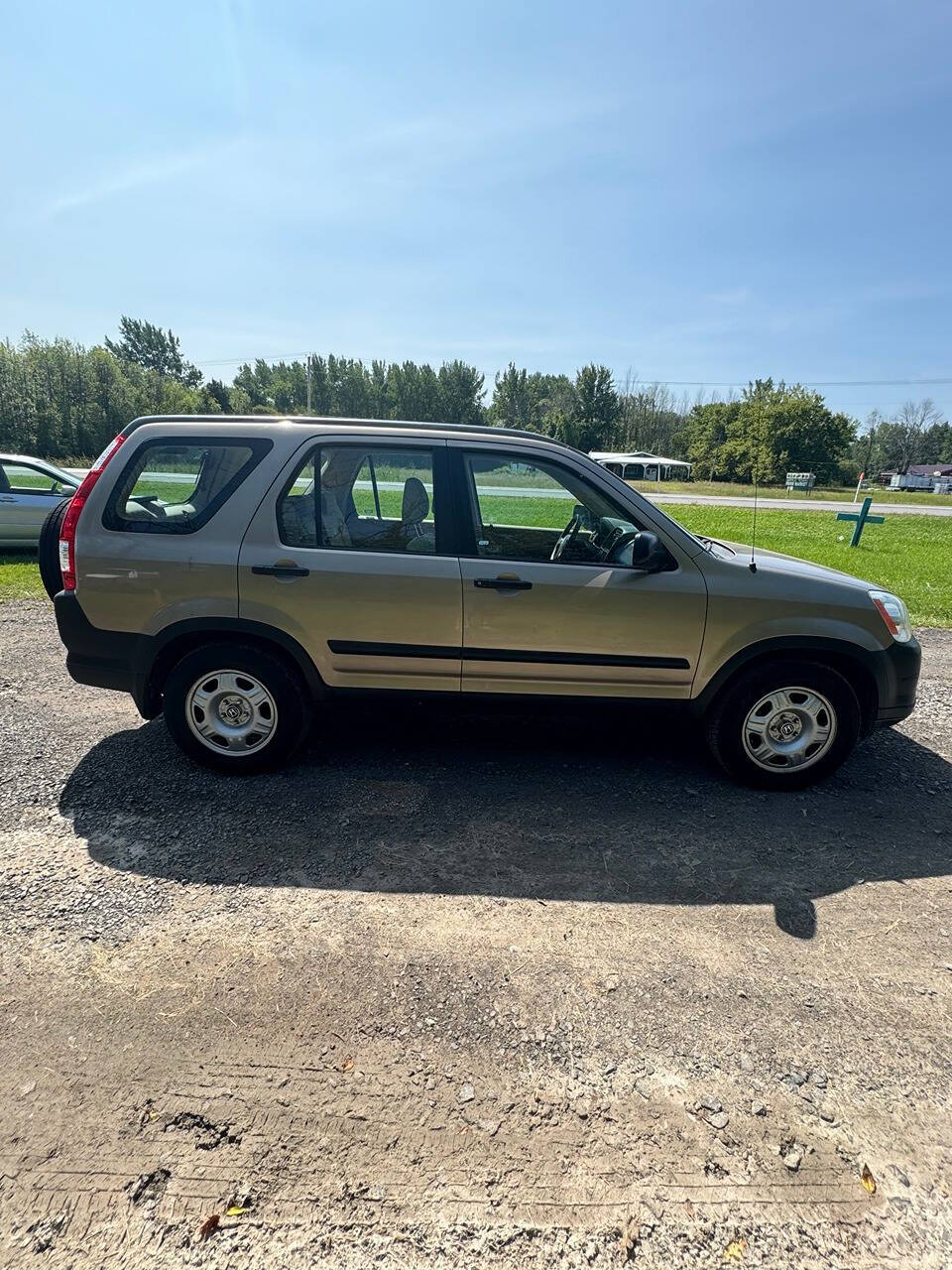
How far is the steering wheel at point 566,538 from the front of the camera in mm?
3574

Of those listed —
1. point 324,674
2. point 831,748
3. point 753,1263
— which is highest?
point 324,674

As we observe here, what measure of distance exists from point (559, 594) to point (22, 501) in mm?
9710

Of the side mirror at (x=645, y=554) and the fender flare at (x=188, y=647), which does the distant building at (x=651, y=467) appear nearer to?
the side mirror at (x=645, y=554)

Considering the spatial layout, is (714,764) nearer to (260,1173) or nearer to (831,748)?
(831,748)

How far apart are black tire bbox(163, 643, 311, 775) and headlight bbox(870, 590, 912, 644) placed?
3322 millimetres

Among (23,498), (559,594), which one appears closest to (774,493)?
(23,498)

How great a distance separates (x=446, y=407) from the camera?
78375 mm

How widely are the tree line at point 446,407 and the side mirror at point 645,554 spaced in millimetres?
33005

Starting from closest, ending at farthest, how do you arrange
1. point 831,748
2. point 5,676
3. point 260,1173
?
point 260,1173, point 831,748, point 5,676

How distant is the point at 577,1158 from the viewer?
5.68 feet

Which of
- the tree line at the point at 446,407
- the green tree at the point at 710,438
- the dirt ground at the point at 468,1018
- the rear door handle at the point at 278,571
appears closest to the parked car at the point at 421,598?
the rear door handle at the point at 278,571

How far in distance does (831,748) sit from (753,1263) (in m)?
2.69

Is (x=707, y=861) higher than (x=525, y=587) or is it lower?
lower

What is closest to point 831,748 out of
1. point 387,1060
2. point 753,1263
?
point 753,1263
